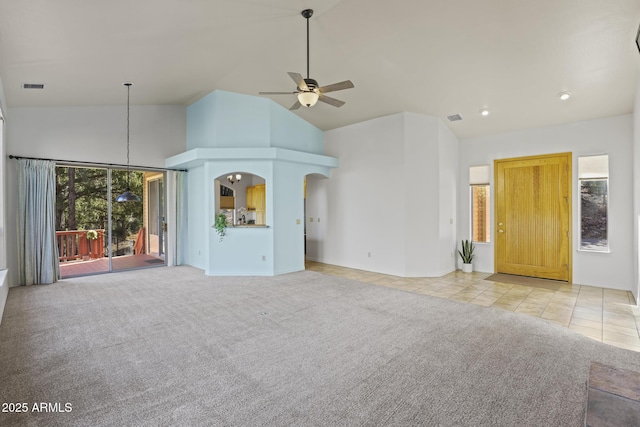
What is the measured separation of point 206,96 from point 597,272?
8.36m

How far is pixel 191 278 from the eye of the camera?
6.66m

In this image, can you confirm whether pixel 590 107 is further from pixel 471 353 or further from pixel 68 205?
pixel 68 205

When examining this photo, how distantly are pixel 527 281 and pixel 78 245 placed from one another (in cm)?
977

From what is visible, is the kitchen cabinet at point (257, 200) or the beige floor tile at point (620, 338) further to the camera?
the kitchen cabinet at point (257, 200)

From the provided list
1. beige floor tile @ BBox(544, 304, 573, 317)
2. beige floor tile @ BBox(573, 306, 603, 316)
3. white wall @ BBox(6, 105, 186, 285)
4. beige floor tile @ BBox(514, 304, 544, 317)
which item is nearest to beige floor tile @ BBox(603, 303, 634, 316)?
beige floor tile @ BBox(573, 306, 603, 316)

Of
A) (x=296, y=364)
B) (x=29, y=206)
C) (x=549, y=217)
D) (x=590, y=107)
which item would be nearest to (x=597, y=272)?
(x=549, y=217)

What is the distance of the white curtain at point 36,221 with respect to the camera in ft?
19.5

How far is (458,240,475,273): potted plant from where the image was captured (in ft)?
23.4

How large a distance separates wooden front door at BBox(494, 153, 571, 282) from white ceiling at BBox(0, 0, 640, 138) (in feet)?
2.83

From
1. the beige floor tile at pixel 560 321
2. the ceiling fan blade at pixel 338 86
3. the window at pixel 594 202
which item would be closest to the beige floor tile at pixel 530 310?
the beige floor tile at pixel 560 321

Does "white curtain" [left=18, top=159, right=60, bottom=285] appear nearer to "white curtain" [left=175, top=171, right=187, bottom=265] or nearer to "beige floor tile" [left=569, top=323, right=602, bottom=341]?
"white curtain" [left=175, top=171, right=187, bottom=265]

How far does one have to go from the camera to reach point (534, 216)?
6535mm

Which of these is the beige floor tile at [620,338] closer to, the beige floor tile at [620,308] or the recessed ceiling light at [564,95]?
the beige floor tile at [620,308]

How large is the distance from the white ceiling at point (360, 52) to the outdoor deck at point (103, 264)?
133 inches
